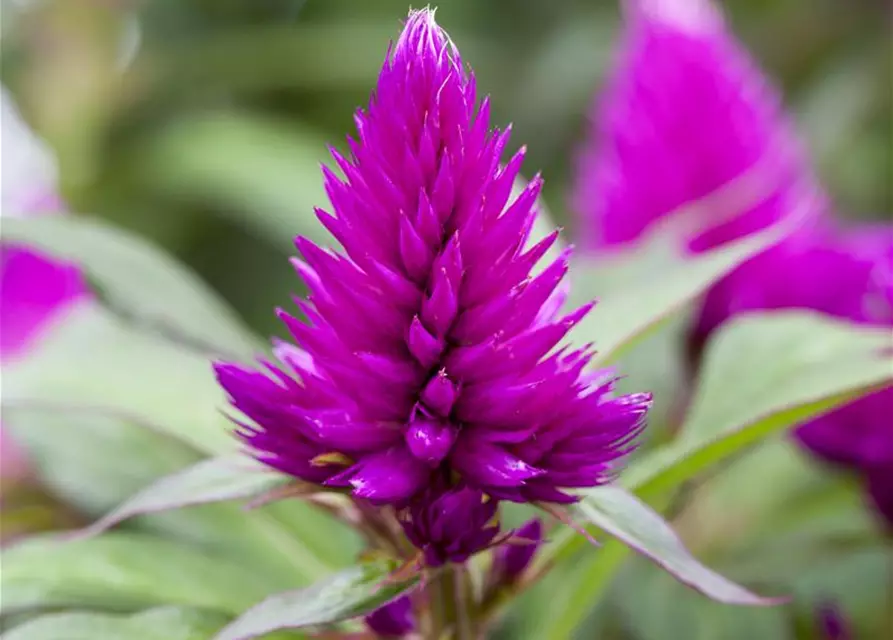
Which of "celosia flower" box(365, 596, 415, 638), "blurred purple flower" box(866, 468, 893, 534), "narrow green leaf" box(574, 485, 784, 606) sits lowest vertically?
"blurred purple flower" box(866, 468, 893, 534)

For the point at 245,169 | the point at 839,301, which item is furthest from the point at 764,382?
the point at 245,169

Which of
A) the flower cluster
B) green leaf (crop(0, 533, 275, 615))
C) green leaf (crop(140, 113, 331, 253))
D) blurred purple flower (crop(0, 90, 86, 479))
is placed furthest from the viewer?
green leaf (crop(140, 113, 331, 253))

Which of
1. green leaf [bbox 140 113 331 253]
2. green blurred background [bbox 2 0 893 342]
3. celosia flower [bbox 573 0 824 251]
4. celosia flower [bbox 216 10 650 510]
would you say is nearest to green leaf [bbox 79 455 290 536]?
celosia flower [bbox 216 10 650 510]

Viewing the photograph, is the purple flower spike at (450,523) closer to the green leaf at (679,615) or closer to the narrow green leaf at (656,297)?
the narrow green leaf at (656,297)

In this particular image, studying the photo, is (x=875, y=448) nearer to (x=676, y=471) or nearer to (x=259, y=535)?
(x=676, y=471)

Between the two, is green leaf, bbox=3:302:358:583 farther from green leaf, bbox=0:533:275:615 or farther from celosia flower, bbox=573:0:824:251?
celosia flower, bbox=573:0:824:251

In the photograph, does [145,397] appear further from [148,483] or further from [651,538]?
[651,538]

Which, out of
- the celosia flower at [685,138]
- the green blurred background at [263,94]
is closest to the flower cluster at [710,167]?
the celosia flower at [685,138]
